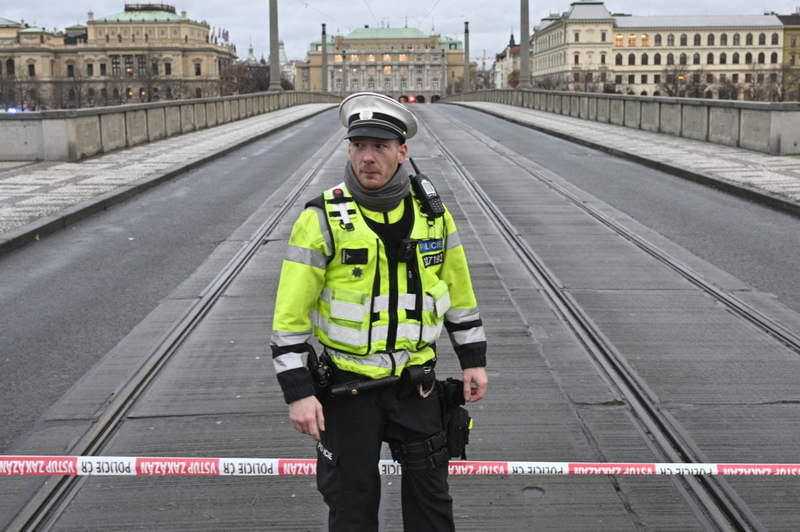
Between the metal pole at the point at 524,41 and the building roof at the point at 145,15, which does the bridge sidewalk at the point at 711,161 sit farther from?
the building roof at the point at 145,15

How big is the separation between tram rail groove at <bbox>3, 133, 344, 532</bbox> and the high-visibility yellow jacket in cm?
175

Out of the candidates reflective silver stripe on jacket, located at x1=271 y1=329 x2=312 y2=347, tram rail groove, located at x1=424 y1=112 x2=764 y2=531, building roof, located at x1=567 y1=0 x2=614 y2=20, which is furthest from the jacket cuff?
building roof, located at x1=567 y1=0 x2=614 y2=20

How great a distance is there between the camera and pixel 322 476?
3.21m

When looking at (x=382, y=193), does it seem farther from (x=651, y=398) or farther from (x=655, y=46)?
(x=655, y=46)

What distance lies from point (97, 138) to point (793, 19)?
536ft

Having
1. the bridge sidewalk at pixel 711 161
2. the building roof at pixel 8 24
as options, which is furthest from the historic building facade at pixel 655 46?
the bridge sidewalk at pixel 711 161

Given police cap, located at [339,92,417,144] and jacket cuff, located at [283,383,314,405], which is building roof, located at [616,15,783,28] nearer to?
police cap, located at [339,92,417,144]

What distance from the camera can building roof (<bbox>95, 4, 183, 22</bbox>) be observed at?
574 feet

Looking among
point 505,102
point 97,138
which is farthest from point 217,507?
point 505,102

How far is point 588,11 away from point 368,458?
16460cm

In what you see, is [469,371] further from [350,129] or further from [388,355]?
[350,129]

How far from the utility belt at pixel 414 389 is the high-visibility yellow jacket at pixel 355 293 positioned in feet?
0.16

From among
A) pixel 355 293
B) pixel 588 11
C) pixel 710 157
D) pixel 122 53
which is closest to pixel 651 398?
pixel 355 293

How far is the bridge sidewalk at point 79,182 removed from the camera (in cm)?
1173
